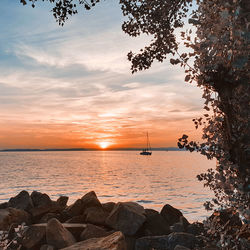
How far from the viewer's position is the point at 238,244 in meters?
4.70

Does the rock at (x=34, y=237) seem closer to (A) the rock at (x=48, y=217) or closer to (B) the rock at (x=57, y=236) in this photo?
(B) the rock at (x=57, y=236)

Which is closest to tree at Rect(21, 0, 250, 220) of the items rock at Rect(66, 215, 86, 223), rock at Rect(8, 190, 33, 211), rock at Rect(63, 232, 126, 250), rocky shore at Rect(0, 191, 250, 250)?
rocky shore at Rect(0, 191, 250, 250)

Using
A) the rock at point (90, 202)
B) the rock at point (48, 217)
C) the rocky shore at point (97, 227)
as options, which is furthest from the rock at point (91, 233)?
the rock at point (48, 217)

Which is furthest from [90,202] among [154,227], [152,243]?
[152,243]

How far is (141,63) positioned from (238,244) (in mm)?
5793

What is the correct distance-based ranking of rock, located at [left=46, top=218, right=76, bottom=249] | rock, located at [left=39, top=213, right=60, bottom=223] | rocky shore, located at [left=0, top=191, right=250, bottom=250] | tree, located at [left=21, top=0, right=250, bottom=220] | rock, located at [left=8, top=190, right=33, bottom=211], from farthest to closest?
1. rock, located at [left=8, top=190, right=33, bottom=211]
2. rock, located at [left=39, top=213, right=60, bottom=223]
3. rock, located at [left=46, top=218, right=76, bottom=249]
4. rocky shore, located at [left=0, top=191, right=250, bottom=250]
5. tree, located at [left=21, top=0, right=250, bottom=220]

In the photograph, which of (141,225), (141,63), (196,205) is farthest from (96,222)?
(196,205)

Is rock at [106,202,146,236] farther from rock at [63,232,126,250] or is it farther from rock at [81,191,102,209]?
rock at [63,232,126,250]

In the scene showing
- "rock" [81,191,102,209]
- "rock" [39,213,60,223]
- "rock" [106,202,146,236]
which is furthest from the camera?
"rock" [39,213,60,223]

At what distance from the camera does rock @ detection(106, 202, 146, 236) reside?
34.6 ft

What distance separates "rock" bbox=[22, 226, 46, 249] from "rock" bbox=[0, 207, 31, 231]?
219cm

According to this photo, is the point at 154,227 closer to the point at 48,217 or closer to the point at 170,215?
the point at 170,215

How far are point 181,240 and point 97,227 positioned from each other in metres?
2.74

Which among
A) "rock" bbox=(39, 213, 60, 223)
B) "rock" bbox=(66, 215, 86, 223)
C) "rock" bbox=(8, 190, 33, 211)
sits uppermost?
"rock" bbox=(8, 190, 33, 211)
